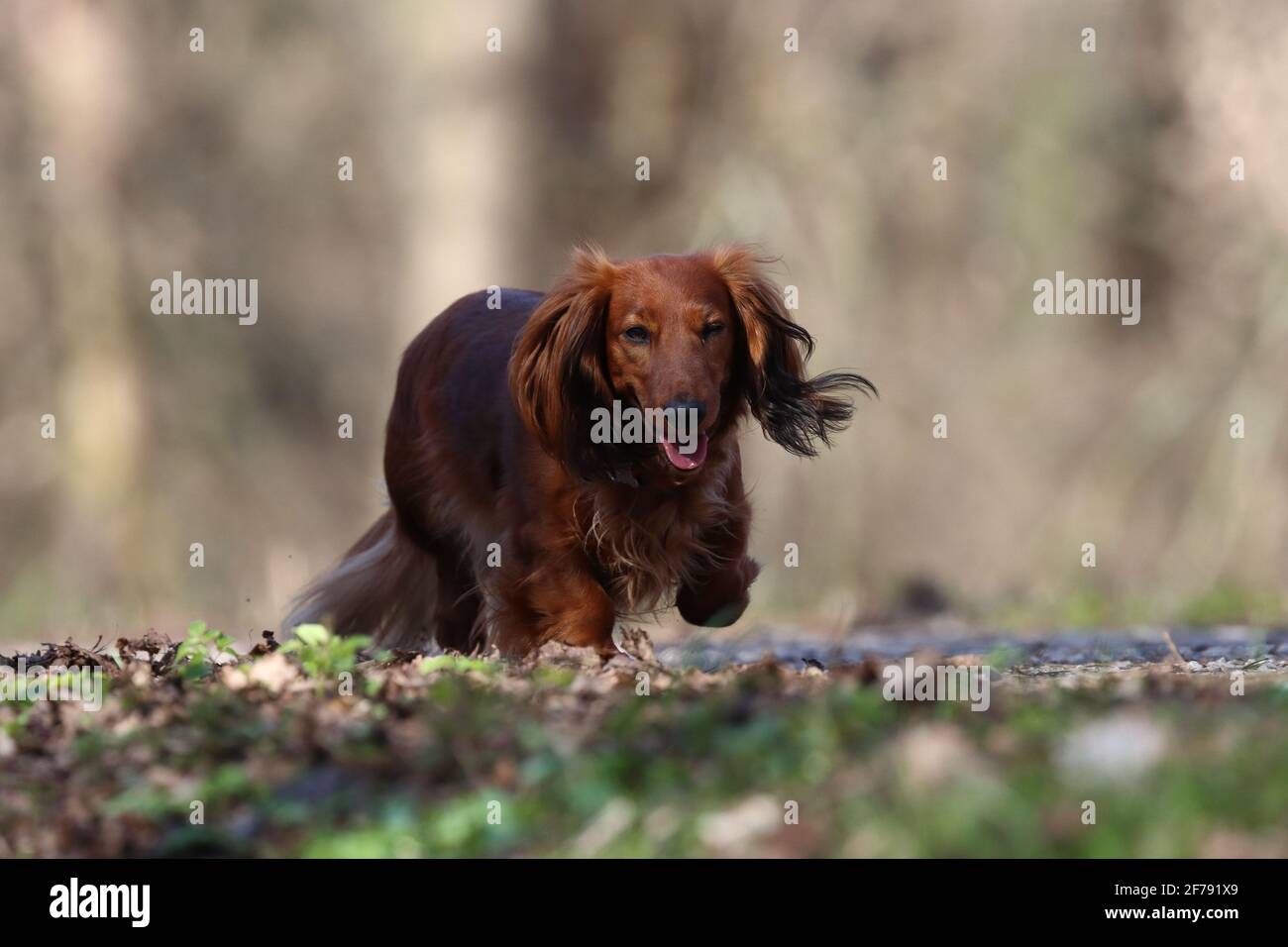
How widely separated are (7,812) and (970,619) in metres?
6.75

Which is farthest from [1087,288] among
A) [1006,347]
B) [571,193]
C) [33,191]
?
[33,191]

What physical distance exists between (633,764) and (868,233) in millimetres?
11045

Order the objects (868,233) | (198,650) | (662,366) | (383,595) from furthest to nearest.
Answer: (868,233)
(383,595)
(662,366)
(198,650)

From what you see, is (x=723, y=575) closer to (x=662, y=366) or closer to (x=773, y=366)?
(x=773, y=366)

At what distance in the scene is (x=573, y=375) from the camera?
5.62 m

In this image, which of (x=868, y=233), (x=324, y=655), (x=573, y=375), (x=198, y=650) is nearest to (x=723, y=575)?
(x=573, y=375)

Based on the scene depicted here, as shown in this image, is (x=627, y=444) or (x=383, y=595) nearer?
(x=627, y=444)

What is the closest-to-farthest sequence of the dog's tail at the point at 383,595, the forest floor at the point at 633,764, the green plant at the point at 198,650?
1. the forest floor at the point at 633,764
2. the green plant at the point at 198,650
3. the dog's tail at the point at 383,595

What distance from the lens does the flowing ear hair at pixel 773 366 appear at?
18.7 ft

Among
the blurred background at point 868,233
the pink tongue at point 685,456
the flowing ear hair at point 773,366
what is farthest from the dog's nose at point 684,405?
the blurred background at point 868,233

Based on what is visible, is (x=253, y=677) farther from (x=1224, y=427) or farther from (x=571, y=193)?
(x=1224, y=427)

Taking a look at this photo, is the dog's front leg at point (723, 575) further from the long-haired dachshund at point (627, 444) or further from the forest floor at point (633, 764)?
the forest floor at point (633, 764)

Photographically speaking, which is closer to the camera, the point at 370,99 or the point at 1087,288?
the point at 1087,288

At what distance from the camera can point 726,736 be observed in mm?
3721
